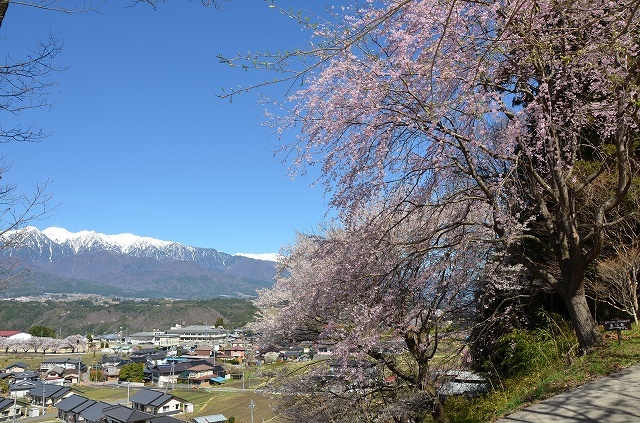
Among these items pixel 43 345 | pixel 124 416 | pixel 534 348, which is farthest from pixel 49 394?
pixel 43 345

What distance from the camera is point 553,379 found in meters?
5.64

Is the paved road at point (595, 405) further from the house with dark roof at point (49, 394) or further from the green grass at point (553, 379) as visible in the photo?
the house with dark roof at point (49, 394)

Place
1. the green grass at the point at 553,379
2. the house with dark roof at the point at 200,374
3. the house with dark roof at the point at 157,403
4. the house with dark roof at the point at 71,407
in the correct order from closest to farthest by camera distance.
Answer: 1. the green grass at the point at 553,379
2. the house with dark roof at the point at 71,407
3. the house with dark roof at the point at 157,403
4. the house with dark roof at the point at 200,374

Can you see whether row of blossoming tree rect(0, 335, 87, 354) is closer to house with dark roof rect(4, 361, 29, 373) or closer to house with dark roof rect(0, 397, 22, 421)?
house with dark roof rect(4, 361, 29, 373)

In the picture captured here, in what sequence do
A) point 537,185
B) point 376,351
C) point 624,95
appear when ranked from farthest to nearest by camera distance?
point 376,351, point 537,185, point 624,95

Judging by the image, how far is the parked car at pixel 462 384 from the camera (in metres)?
8.79

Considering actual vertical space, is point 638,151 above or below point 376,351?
above

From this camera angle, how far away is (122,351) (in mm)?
88000

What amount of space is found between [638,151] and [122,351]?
91.4 meters

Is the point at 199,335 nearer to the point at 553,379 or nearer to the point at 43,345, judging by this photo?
the point at 43,345

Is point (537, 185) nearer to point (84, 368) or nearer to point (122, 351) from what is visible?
point (84, 368)

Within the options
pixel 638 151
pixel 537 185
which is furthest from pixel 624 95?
pixel 638 151

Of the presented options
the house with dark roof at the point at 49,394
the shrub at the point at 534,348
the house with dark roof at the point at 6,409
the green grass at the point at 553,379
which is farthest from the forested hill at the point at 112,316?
the green grass at the point at 553,379

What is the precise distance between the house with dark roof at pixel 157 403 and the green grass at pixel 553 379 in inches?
1422
